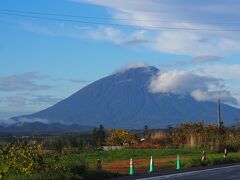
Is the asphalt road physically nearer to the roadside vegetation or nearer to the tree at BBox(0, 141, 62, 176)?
the roadside vegetation

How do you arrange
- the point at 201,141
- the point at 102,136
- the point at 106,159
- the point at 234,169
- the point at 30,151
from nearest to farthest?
1. the point at 30,151
2. the point at 234,169
3. the point at 106,159
4. the point at 201,141
5. the point at 102,136

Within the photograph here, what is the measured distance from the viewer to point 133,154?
141 ft

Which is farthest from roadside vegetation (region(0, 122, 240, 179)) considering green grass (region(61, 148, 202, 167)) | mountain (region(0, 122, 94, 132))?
mountain (region(0, 122, 94, 132))

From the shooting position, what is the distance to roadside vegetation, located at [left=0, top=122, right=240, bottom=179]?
883 inches

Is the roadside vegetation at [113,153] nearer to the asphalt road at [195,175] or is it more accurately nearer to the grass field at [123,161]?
the grass field at [123,161]

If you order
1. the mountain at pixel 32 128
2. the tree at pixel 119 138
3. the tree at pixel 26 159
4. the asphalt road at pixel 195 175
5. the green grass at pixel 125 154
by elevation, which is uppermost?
the mountain at pixel 32 128

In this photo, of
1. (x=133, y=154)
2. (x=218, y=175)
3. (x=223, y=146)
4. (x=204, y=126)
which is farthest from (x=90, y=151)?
(x=218, y=175)

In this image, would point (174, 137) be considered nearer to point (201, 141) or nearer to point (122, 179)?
point (201, 141)

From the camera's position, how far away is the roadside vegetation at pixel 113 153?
22.4 m

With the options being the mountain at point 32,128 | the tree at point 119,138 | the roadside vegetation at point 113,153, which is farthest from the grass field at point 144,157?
the mountain at point 32,128

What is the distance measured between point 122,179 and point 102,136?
4450cm

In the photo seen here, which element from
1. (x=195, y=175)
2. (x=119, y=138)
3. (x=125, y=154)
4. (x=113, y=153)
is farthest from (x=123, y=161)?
(x=119, y=138)

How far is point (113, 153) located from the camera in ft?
141

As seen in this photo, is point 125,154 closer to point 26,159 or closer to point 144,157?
point 144,157
